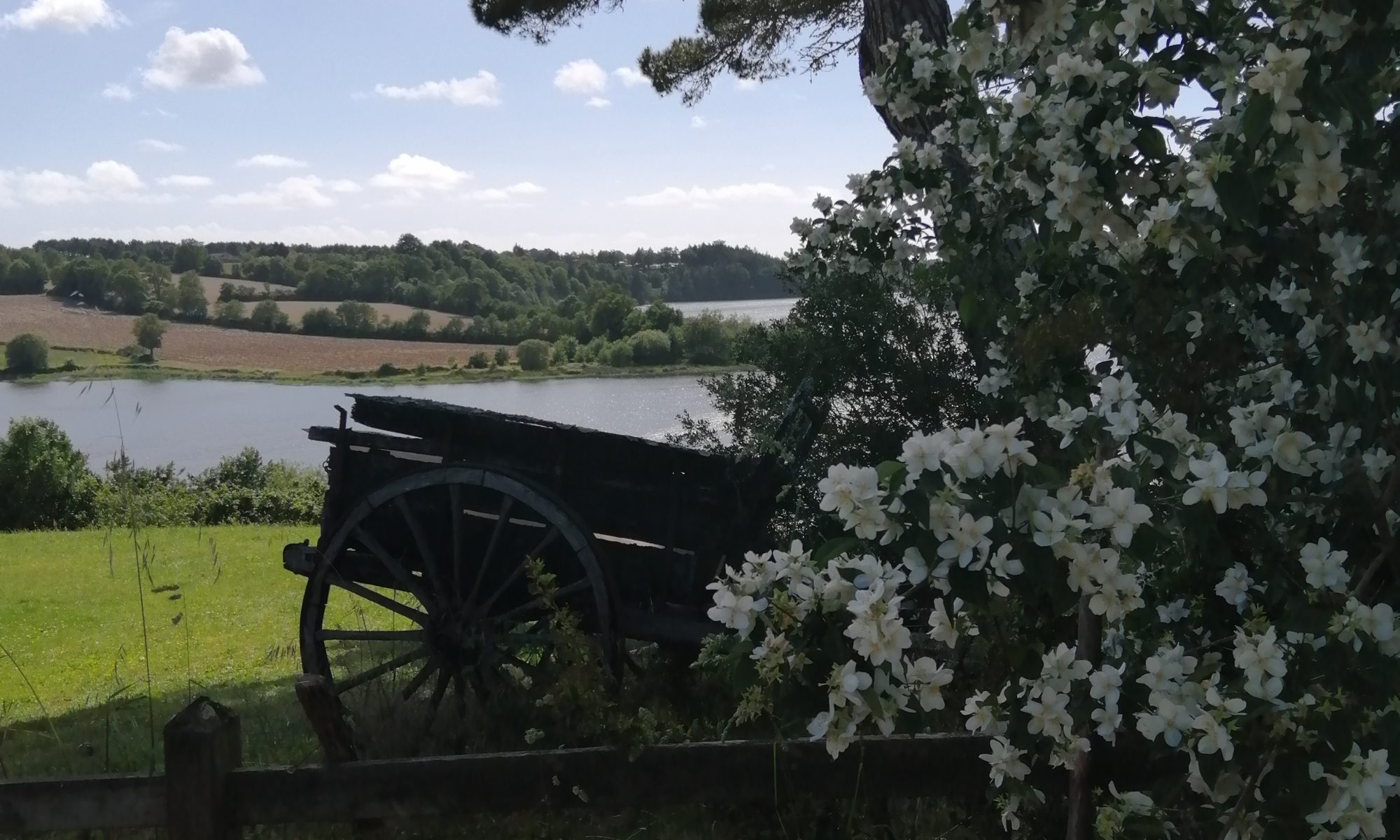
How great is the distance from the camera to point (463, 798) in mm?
2379

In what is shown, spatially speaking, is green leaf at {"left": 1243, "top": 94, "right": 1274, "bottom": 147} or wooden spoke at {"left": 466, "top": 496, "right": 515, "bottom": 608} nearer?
green leaf at {"left": 1243, "top": 94, "right": 1274, "bottom": 147}

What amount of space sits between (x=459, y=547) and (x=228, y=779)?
213cm

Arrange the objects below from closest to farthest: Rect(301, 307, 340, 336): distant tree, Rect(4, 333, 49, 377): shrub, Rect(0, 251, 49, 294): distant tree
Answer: Rect(301, 307, 340, 336): distant tree, Rect(4, 333, 49, 377): shrub, Rect(0, 251, 49, 294): distant tree

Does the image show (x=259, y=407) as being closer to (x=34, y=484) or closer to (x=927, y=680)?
(x=34, y=484)

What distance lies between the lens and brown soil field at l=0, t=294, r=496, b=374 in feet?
67.9

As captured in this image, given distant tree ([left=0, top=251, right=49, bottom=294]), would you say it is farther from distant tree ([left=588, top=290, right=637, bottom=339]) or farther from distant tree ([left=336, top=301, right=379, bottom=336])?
distant tree ([left=588, top=290, right=637, bottom=339])

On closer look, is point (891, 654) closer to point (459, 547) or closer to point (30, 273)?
point (459, 547)

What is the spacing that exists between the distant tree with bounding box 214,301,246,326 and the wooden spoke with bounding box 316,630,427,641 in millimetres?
26512

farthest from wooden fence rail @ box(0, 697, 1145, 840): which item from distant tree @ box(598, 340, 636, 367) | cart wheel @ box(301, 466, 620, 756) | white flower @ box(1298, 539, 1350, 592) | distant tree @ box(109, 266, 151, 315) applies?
distant tree @ box(109, 266, 151, 315)

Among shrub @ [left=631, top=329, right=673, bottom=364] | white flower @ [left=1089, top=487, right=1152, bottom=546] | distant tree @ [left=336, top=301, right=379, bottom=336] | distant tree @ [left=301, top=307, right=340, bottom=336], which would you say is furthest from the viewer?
distant tree @ [left=301, top=307, right=340, bottom=336]

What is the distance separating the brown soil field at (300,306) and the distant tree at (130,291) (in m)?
1.60

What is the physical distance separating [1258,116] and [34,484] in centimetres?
2197

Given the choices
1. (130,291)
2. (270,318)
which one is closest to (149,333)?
(270,318)

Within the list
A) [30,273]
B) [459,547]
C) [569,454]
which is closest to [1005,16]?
[569,454]
